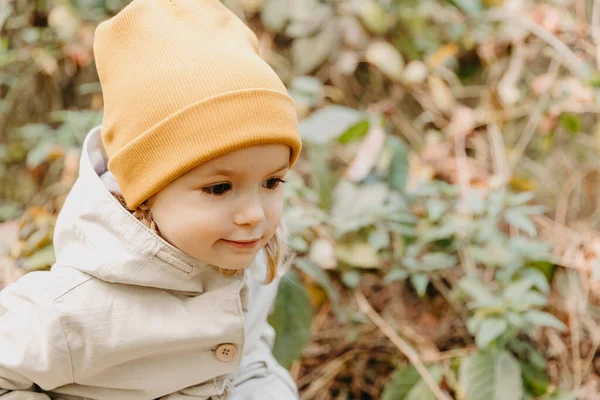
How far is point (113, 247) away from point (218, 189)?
6.4 inches

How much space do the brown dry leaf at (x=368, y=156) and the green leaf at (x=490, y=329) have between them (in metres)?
0.53

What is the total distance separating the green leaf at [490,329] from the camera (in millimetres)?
1236

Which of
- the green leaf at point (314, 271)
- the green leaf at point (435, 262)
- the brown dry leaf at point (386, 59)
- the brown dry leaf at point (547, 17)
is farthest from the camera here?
the brown dry leaf at point (386, 59)

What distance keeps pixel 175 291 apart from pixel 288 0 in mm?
1307

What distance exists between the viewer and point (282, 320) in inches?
51.5

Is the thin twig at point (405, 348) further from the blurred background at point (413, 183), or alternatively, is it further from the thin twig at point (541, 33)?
the thin twig at point (541, 33)

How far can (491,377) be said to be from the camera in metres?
1.30

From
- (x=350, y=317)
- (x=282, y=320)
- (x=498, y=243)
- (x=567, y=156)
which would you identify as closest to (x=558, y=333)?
(x=498, y=243)

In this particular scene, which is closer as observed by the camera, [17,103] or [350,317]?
[350,317]

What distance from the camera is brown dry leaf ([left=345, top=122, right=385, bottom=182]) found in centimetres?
164

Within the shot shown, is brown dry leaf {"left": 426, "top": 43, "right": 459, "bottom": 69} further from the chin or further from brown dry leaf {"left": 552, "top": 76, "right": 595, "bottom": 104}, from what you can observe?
the chin

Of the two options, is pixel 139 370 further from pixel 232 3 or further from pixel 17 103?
pixel 17 103

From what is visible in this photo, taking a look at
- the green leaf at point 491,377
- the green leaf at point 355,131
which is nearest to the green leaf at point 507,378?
the green leaf at point 491,377

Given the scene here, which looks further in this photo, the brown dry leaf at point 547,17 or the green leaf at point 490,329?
the brown dry leaf at point 547,17
